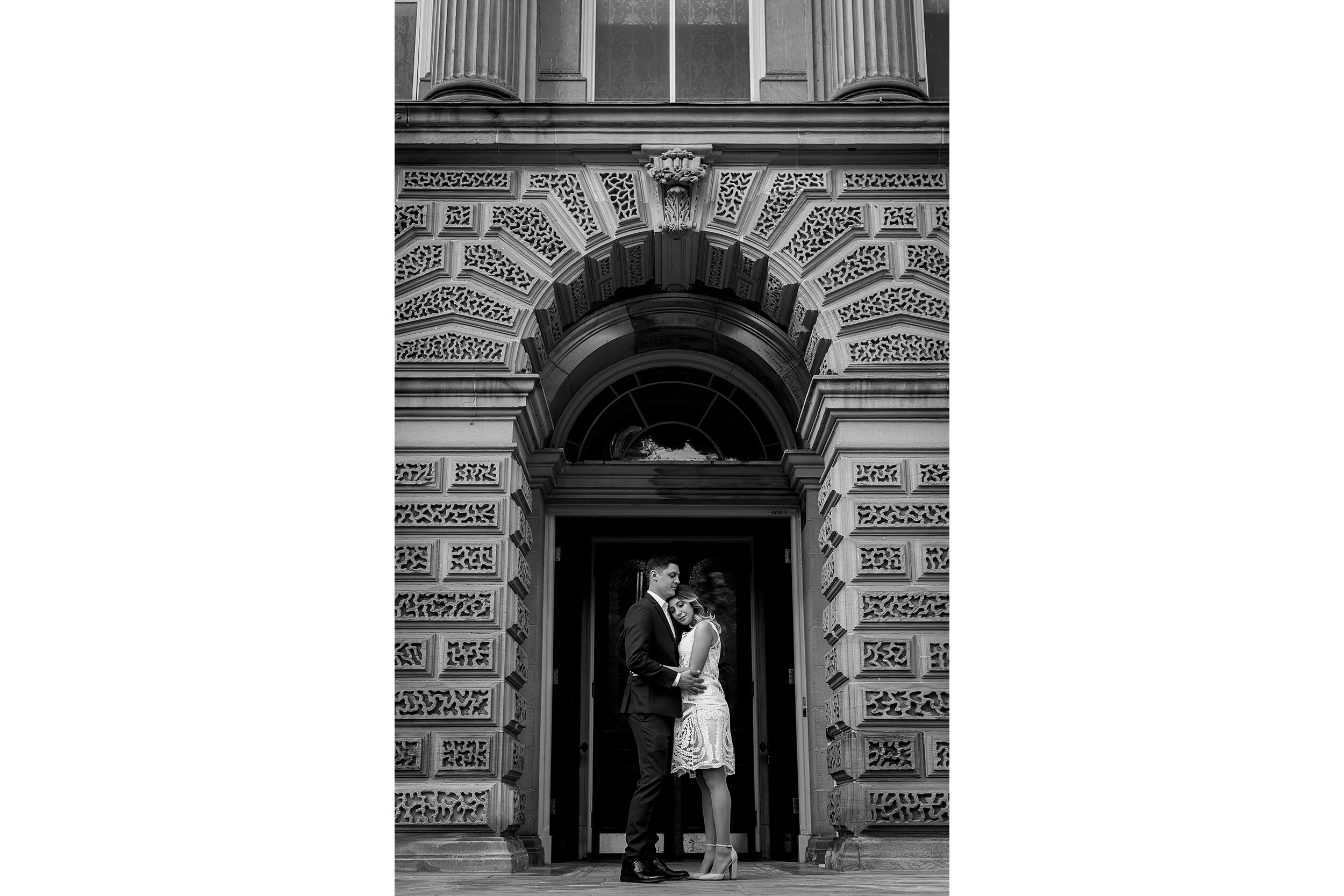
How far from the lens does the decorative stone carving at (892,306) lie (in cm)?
976

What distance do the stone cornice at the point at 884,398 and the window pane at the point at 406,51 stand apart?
16.5 feet

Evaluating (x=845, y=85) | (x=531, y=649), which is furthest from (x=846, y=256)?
(x=531, y=649)

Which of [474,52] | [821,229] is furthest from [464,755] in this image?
[474,52]

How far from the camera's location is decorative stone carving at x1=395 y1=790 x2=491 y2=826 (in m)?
8.62

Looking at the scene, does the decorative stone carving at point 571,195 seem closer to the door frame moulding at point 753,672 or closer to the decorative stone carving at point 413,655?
the door frame moulding at point 753,672

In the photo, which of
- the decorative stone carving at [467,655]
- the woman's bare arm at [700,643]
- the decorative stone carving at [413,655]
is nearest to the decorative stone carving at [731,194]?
the woman's bare arm at [700,643]

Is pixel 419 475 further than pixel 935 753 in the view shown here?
Yes

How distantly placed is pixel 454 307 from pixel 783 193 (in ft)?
9.60

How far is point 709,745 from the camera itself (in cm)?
786

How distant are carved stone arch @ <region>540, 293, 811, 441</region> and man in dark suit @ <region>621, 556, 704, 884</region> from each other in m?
3.93

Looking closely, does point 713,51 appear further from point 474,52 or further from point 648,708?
point 648,708

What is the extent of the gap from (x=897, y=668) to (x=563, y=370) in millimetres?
4242

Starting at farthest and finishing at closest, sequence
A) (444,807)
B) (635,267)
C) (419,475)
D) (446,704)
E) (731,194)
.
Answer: (635,267), (731,194), (419,475), (446,704), (444,807)

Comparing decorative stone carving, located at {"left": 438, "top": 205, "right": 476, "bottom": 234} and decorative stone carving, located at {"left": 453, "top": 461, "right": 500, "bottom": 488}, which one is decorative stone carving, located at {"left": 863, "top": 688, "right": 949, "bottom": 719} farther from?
decorative stone carving, located at {"left": 438, "top": 205, "right": 476, "bottom": 234}
